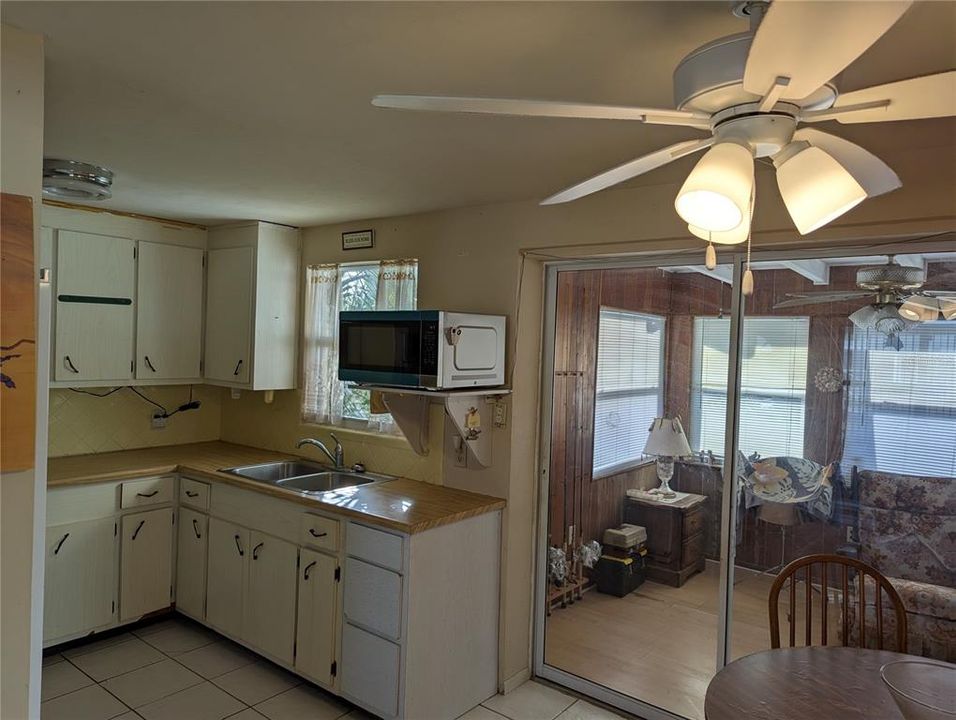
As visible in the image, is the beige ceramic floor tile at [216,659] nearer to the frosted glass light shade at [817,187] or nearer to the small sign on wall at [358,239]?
the small sign on wall at [358,239]

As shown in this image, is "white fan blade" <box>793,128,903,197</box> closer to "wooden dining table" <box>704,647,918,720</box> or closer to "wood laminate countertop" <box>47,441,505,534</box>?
"wooden dining table" <box>704,647,918,720</box>

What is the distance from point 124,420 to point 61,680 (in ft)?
5.02

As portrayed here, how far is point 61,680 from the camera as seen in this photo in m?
3.10

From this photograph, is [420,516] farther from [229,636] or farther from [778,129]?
[778,129]

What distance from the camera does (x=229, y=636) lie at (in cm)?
345

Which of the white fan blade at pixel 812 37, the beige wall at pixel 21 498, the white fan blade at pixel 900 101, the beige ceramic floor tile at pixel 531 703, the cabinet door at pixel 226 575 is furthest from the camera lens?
the cabinet door at pixel 226 575

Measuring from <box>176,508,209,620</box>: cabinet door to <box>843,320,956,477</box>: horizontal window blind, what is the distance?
124 inches

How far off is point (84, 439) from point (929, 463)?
4.22m

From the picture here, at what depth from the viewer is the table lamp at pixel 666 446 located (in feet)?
9.46

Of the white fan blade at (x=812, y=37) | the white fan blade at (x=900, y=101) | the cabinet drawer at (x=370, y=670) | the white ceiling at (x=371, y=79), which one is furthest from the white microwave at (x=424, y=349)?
the white fan blade at (x=812, y=37)

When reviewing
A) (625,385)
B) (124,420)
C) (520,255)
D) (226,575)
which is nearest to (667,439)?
(625,385)

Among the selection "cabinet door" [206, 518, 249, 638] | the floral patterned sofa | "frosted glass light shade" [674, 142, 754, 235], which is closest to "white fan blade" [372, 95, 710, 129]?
"frosted glass light shade" [674, 142, 754, 235]

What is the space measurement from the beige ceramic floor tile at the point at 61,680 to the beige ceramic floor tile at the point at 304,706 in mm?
883

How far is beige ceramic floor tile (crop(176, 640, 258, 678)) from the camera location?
10.7ft
